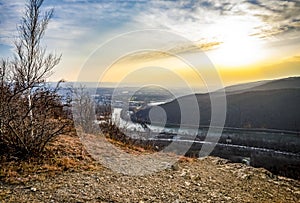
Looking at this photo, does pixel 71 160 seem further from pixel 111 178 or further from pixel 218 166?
pixel 218 166

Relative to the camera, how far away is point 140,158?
38.6ft

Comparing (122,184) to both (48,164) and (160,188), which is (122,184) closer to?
(160,188)

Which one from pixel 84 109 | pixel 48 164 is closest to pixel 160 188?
pixel 48 164

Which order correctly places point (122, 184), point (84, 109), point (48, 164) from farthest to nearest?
point (84, 109) → point (48, 164) → point (122, 184)

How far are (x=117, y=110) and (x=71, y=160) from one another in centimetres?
1472

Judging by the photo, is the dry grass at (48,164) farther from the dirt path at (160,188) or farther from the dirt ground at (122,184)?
the dirt path at (160,188)

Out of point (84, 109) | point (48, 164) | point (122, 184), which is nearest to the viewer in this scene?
point (122, 184)

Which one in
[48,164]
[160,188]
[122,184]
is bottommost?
[160,188]

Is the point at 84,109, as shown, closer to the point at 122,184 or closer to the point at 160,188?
the point at 122,184

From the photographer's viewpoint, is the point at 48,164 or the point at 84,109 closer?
the point at 48,164

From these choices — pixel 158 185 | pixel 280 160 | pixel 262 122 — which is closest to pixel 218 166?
pixel 158 185

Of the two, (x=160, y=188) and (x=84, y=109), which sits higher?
(x=84, y=109)

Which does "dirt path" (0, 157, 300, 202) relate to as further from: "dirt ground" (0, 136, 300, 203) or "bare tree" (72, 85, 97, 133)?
"bare tree" (72, 85, 97, 133)

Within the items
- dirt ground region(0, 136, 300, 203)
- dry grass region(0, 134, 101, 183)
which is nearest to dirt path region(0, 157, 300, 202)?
dirt ground region(0, 136, 300, 203)
